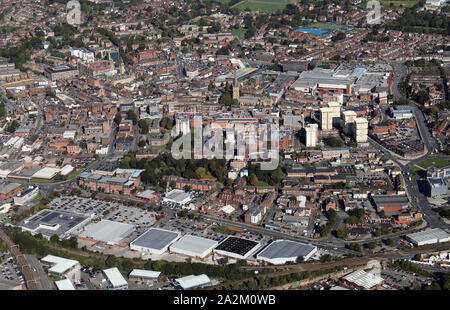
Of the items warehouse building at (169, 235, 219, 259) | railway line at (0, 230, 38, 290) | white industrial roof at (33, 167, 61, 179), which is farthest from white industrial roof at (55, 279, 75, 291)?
white industrial roof at (33, 167, 61, 179)

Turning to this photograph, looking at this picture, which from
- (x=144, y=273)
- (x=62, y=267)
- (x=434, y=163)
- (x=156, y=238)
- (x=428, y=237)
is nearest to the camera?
(x=144, y=273)

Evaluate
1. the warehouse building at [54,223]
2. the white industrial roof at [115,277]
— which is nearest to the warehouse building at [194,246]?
the white industrial roof at [115,277]

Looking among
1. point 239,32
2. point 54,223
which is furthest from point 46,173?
point 239,32

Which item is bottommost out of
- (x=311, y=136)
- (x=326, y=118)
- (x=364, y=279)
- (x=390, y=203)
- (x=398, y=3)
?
(x=364, y=279)

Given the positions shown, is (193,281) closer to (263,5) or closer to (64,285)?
(64,285)

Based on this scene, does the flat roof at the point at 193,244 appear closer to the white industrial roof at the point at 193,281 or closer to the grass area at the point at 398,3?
the white industrial roof at the point at 193,281

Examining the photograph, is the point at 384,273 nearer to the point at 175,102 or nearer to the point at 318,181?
the point at 318,181
